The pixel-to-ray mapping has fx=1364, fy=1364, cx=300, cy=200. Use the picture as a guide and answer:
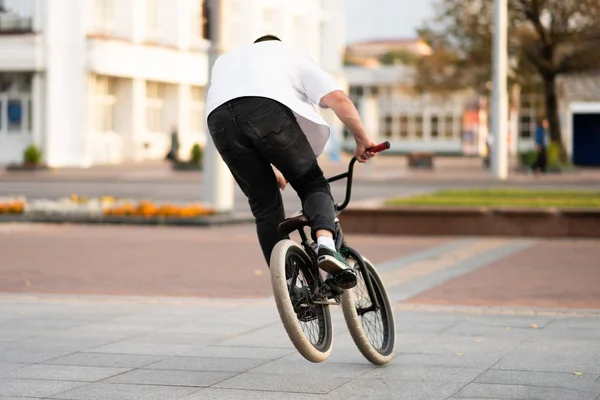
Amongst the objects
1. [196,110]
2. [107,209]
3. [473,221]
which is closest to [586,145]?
[196,110]

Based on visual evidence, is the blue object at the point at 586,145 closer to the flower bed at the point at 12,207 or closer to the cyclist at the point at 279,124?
the flower bed at the point at 12,207

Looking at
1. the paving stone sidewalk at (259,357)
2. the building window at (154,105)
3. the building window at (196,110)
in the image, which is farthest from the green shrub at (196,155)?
the paving stone sidewalk at (259,357)

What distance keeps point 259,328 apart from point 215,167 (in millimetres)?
11726

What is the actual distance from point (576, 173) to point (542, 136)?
2.15 m

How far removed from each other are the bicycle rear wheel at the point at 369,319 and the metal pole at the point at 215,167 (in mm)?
12637

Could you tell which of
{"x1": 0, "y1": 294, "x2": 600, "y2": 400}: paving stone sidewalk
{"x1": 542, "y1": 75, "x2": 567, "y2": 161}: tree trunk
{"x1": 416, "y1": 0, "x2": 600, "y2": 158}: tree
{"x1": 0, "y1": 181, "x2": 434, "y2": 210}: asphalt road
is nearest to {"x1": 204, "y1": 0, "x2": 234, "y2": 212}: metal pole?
{"x1": 0, "y1": 181, "x2": 434, "y2": 210}: asphalt road

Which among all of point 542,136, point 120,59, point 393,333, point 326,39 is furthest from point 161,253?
point 326,39

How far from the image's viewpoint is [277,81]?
629cm

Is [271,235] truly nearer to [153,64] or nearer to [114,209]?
[114,209]

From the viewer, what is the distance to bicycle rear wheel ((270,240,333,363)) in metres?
6.09

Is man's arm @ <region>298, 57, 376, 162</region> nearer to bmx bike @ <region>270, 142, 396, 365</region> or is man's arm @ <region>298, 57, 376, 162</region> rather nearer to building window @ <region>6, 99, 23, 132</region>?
bmx bike @ <region>270, 142, 396, 365</region>

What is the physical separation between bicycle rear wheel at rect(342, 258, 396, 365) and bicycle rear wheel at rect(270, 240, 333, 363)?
13cm

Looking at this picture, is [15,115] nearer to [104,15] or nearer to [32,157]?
[104,15]

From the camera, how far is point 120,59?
55.6 m
